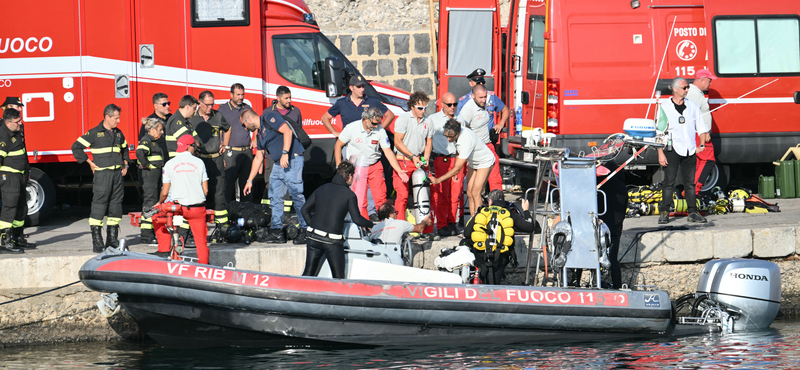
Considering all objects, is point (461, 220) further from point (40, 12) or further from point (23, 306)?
point (40, 12)

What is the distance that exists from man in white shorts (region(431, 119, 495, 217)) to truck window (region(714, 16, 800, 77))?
391 cm

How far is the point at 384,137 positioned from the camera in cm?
912

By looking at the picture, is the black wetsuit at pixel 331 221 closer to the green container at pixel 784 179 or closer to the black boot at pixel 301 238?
the black boot at pixel 301 238

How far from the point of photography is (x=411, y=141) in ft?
30.9

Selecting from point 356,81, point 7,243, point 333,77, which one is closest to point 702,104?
point 356,81

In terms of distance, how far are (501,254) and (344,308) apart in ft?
5.56

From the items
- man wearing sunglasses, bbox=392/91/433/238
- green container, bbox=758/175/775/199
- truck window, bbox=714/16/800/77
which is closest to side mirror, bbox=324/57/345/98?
man wearing sunglasses, bbox=392/91/433/238

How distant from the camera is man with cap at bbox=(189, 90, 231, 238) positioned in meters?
9.31

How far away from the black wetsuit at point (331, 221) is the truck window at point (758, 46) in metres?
5.84

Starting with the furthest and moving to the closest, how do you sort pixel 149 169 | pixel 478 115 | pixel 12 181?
pixel 478 115 → pixel 149 169 → pixel 12 181

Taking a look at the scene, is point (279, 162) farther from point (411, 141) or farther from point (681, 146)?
point (681, 146)

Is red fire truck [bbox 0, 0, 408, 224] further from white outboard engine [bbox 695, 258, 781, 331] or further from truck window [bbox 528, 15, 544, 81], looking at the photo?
white outboard engine [bbox 695, 258, 781, 331]

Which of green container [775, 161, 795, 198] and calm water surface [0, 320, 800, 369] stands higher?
green container [775, 161, 795, 198]

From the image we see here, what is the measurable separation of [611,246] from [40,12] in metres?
6.95
